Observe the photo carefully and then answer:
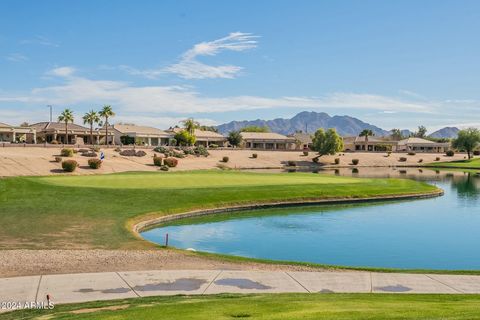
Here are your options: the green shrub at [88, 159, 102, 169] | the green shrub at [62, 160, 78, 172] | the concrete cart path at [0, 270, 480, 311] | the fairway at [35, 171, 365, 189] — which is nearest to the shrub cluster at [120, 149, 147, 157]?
the green shrub at [88, 159, 102, 169]

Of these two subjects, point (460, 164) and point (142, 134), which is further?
point (142, 134)

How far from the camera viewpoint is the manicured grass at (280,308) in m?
12.6

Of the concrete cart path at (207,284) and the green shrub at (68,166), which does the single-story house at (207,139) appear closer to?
the green shrub at (68,166)

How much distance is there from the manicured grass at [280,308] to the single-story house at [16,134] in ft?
370

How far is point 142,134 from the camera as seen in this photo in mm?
142250

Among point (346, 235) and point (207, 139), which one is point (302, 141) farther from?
point (346, 235)

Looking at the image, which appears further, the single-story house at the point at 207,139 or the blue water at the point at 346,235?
the single-story house at the point at 207,139

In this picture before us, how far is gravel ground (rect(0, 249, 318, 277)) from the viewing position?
19.9m

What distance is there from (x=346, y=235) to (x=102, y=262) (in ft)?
60.4

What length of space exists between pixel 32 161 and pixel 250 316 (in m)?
63.5

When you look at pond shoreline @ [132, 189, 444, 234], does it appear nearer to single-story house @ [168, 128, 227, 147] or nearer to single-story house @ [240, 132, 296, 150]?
single-story house @ [168, 128, 227, 147]

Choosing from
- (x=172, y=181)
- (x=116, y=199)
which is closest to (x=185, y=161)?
(x=172, y=181)

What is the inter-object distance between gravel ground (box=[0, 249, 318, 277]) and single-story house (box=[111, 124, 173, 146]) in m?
116

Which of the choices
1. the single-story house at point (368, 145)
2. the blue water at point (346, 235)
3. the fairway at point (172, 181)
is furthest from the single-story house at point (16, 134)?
the single-story house at point (368, 145)
